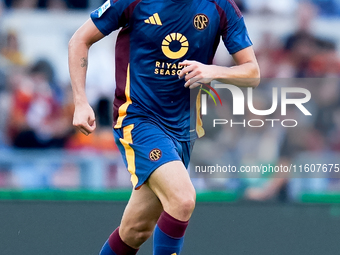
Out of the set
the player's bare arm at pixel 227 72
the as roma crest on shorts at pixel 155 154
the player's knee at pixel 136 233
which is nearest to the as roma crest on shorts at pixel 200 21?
the player's bare arm at pixel 227 72

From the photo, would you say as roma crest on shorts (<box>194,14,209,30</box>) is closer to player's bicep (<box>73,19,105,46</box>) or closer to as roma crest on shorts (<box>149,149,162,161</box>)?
player's bicep (<box>73,19,105,46</box>)

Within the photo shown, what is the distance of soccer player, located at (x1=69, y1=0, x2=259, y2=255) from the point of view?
2660 mm

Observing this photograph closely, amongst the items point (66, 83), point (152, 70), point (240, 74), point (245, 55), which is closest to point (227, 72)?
point (240, 74)

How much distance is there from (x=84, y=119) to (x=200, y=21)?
770 mm

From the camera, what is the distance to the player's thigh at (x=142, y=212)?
273cm

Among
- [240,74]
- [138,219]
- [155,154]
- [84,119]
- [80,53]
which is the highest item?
[80,53]

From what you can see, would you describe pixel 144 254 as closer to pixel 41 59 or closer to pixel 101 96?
pixel 101 96

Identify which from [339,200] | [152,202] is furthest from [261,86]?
[152,202]

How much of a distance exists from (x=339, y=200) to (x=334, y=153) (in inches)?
15.8

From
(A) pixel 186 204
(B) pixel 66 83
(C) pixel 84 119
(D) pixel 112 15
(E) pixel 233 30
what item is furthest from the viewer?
(B) pixel 66 83

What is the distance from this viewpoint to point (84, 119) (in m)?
2.53

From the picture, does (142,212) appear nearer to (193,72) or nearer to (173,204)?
(173,204)

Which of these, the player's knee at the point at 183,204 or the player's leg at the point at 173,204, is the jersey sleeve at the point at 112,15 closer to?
the player's leg at the point at 173,204

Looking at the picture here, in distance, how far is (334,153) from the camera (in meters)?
4.46
